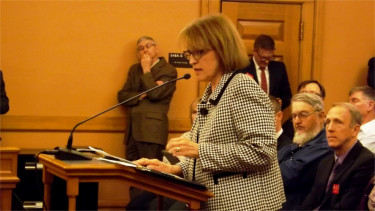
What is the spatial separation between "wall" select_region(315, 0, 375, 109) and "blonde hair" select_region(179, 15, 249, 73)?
13.5 ft

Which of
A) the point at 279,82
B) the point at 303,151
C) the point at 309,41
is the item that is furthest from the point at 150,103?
the point at 303,151

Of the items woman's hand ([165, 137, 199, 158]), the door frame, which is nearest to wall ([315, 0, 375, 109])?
the door frame

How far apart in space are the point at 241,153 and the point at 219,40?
40 cm

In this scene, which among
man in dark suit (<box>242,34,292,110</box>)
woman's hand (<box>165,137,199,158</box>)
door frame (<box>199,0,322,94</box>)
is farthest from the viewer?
door frame (<box>199,0,322,94</box>)

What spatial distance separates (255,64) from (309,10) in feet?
3.34

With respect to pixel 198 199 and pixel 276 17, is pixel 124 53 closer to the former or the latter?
pixel 276 17

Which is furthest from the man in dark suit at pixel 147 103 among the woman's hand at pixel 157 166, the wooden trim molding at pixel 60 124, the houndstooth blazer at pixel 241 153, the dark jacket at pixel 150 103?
the houndstooth blazer at pixel 241 153

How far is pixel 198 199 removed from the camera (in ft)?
6.23

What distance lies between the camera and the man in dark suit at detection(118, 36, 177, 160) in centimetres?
543

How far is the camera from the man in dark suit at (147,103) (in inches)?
214

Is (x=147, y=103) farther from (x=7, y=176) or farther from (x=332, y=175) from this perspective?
(x=332, y=175)

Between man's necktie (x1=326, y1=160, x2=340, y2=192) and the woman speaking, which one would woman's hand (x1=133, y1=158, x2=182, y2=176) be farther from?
man's necktie (x1=326, y1=160, x2=340, y2=192)

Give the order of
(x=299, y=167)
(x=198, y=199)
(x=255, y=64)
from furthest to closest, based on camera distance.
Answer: (x=255, y=64) → (x=299, y=167) → (x=198, y=199)

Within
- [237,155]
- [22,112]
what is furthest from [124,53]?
[237,155]
